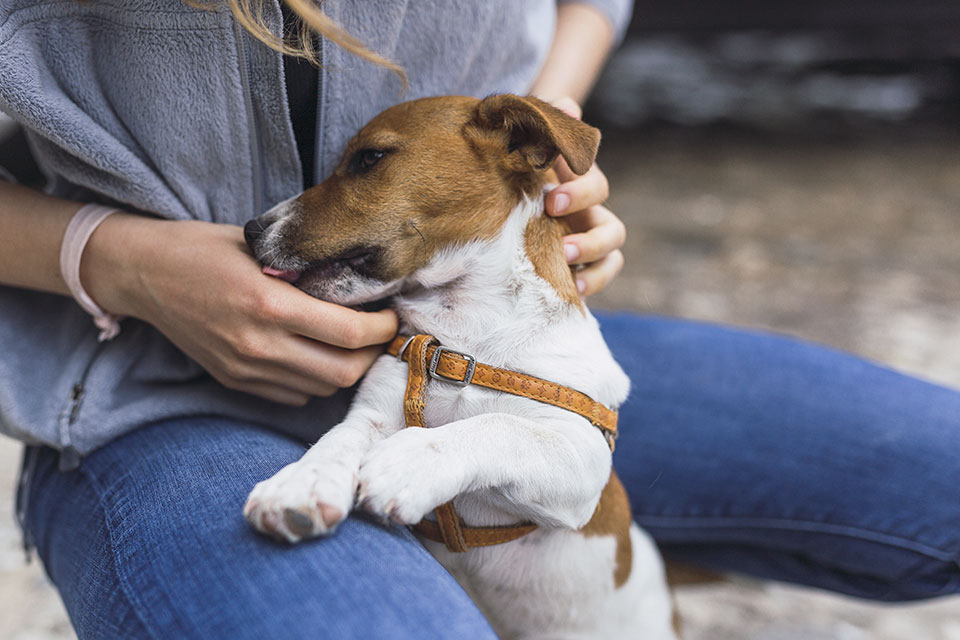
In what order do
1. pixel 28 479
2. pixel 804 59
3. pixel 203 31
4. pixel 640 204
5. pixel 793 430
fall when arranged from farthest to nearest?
pixel 804 59 → pixel 640 204 → pixel 793 430 → pixel 28 479 → pixel 203 31

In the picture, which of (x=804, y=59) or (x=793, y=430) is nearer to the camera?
(x=793, y=430)

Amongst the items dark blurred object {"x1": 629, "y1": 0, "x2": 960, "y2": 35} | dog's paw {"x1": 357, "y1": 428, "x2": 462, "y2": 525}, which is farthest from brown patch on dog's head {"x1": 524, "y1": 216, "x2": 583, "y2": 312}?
dark blurred object {"x1": 629, "y1": 0, "x2": 960, "y2": 35}

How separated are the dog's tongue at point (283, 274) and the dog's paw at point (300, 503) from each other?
379 mm

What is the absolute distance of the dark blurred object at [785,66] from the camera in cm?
603

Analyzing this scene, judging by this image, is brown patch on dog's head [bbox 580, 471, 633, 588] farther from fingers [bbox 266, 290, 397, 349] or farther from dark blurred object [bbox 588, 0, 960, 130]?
dark blurred object [bbox 588, 0, 960, 130]

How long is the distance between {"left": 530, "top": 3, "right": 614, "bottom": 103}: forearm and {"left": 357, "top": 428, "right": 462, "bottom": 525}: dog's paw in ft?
3.67

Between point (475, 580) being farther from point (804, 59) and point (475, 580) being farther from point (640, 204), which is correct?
point (804, 59)

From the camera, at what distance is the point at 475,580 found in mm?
1494

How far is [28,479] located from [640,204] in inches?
173

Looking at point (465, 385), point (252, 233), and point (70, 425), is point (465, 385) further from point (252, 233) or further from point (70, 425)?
point (70, 425)

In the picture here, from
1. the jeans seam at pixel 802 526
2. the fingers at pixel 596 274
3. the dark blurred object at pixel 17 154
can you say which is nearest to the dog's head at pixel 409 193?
the fingers at pixel 596 274

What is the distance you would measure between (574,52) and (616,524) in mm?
1204

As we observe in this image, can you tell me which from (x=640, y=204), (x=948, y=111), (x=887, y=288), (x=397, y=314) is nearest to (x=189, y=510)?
(x=397, y=314)

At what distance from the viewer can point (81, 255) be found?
1415 mm
